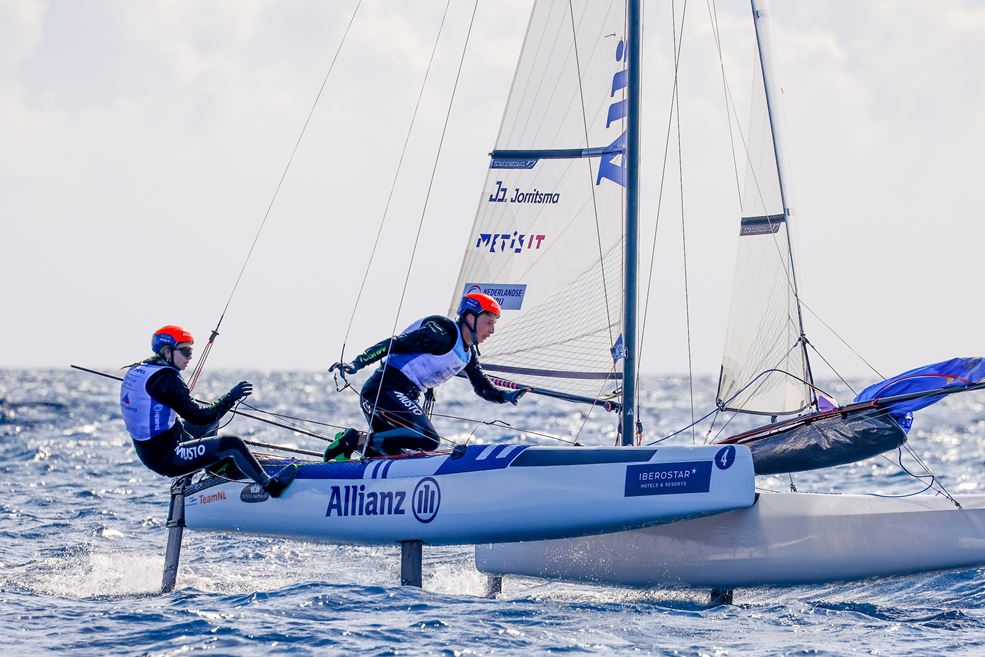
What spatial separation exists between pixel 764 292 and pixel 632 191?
1.16m

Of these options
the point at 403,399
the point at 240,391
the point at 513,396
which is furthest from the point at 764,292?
the point at 240,391

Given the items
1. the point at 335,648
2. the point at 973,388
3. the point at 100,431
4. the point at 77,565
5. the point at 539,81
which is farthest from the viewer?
the point at 100,431

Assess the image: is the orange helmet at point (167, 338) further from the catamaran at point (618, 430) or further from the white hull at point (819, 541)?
the white hull at point (819, 541)

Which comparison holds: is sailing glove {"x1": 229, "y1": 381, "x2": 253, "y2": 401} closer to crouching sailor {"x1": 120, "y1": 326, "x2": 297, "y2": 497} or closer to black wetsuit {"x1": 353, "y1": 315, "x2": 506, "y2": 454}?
crouching sailor {"x1": 120, "y1": 326, "x2": 297, "y2": 497}

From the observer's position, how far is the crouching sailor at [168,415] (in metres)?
7.05

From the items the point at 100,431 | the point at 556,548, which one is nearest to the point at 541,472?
the point at 556,548

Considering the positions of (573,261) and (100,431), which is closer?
(573,261)

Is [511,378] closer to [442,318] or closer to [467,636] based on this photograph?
[442,318]

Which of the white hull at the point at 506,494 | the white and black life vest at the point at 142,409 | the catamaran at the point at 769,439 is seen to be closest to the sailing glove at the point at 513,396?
the catamaran at the point at 769,439

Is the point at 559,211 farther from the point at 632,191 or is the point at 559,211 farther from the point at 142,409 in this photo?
the point at 142,409

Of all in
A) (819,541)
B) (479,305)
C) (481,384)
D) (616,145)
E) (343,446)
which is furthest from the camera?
(616,145)

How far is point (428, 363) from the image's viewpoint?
7.56 meters

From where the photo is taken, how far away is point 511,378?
829cm

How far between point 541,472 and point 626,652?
1438 mm
